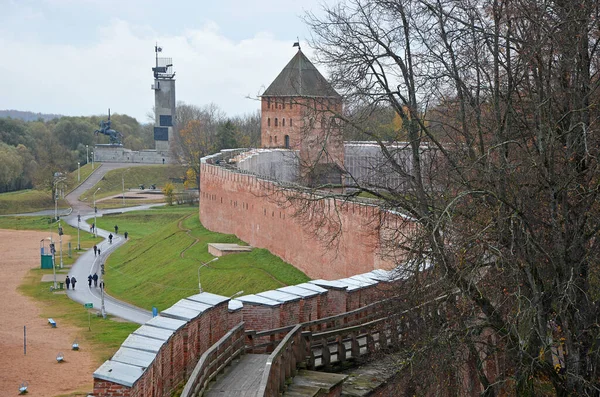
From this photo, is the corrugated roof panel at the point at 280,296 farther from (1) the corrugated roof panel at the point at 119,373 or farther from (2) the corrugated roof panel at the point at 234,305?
(1) the corrugated roof panel at the point at 119,373

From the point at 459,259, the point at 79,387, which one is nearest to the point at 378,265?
the point at 79,387

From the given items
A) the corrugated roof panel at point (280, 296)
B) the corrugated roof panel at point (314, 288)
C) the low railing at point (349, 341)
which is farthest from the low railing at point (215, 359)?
the corrugated roof panel at point (314, 288)

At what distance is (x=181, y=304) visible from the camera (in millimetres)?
9133

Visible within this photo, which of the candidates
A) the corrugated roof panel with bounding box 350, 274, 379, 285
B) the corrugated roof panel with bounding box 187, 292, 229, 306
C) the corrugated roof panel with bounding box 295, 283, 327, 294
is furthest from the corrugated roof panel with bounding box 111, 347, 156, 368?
the corrugated roof panel with bounding box 350, 274, 379, 285

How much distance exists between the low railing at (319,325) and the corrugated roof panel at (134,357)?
2.38 meters

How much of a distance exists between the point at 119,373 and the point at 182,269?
91.0 ft

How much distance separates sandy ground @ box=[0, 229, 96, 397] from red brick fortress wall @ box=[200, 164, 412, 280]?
20.6 feet

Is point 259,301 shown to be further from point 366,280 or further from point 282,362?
point 366,280

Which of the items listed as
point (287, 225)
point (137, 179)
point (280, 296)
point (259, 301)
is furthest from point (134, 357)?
point (137, 179)

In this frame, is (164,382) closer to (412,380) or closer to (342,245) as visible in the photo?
(412,380)

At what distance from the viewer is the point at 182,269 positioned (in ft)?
112

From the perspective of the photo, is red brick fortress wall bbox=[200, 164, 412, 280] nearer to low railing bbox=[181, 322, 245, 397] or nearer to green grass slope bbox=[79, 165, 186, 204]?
low railing bbox=[181, 322, 245, 397]

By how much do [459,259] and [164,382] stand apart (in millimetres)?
2695

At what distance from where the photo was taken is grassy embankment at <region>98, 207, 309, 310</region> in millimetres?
29219
